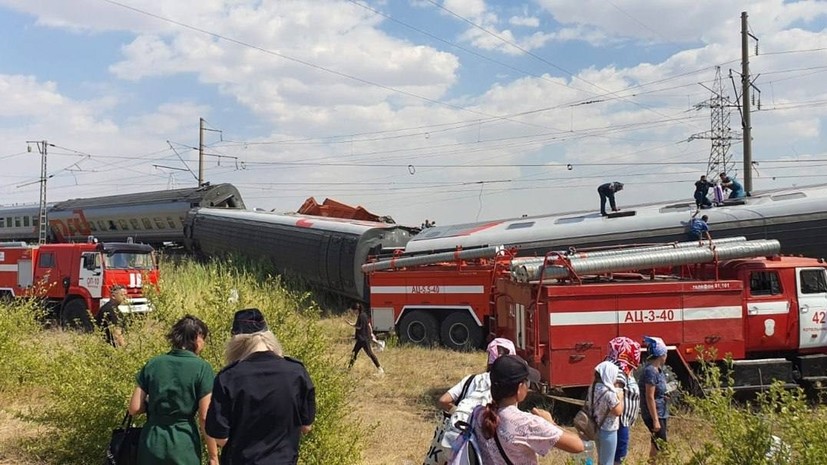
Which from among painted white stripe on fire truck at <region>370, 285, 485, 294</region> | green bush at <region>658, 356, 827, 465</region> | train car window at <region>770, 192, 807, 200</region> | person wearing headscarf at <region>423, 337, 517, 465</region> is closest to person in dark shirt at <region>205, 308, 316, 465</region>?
person wearing headscarf at <region>423, 337, 517, 465</region>

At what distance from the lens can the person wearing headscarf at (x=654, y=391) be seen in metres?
6.61

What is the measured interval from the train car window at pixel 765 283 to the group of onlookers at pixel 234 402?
803cm

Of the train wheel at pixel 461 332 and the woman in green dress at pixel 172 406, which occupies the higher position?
the woman in green dress at pixel 172 406

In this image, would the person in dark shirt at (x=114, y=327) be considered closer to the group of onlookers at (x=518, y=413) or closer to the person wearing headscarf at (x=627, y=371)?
the group of onlookers at (x=518, y=413)

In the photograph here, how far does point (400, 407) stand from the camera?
33.1 ft

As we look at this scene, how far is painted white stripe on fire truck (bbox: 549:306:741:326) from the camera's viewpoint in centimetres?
898

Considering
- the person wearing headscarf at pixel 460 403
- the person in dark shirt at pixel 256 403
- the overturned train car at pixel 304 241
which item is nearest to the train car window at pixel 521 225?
the overturned train car at pixel 304 241

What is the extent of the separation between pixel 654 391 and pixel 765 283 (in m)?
4.22

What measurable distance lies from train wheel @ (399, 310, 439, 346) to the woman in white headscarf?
909 centimetres

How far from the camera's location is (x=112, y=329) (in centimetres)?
607

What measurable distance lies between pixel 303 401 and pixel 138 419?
7.26ft

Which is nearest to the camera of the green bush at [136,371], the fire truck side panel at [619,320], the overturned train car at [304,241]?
the green bush at [136,371]

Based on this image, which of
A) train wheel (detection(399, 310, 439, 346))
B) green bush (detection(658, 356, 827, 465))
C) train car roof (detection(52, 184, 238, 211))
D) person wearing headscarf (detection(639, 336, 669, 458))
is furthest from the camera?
train car roof (detection(52, 184, 238, 211))

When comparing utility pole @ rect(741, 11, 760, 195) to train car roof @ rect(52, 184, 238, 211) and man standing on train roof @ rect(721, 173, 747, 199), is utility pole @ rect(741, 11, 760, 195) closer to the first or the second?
man standing on train roof @ rect(721, 173, 747, 199)
